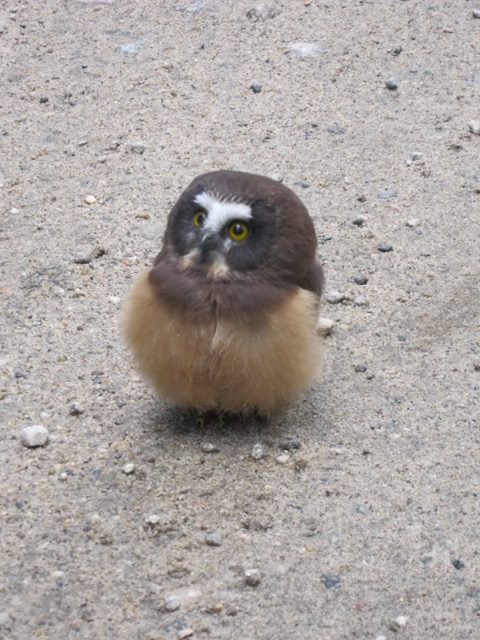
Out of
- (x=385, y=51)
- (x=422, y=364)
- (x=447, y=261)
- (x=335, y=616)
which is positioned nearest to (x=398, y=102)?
(x=385, y=51)

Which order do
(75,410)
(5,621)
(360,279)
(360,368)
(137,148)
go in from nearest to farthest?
(5,621)
(75,410)
(360,368)
(360,279)
(137,148)

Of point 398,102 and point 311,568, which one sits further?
point 398,102

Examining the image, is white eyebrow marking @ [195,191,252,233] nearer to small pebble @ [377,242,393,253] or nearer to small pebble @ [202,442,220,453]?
small pebble @ [202,442,220,453]

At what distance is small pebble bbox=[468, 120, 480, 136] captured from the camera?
7527 mm

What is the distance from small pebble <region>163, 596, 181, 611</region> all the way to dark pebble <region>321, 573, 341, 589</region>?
54 centimetres

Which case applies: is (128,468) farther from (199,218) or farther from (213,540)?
(199,218)

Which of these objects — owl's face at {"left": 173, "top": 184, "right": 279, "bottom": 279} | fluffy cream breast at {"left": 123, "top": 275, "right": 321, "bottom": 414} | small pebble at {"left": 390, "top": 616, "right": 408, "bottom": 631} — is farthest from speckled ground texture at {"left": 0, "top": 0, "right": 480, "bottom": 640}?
owl's face at {"left": 173, "top": 184, "right": 279, "bottom": 279}

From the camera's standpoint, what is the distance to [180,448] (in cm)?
504

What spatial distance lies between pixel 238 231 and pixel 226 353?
511mm

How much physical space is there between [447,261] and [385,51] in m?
2.57

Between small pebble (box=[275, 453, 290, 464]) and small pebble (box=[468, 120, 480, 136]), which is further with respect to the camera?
small pebble (box=[468, 120, 480, 136])

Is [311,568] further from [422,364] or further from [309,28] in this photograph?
[309,28]

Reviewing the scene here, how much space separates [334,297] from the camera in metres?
6.14

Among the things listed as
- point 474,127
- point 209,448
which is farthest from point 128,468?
point 474,127
